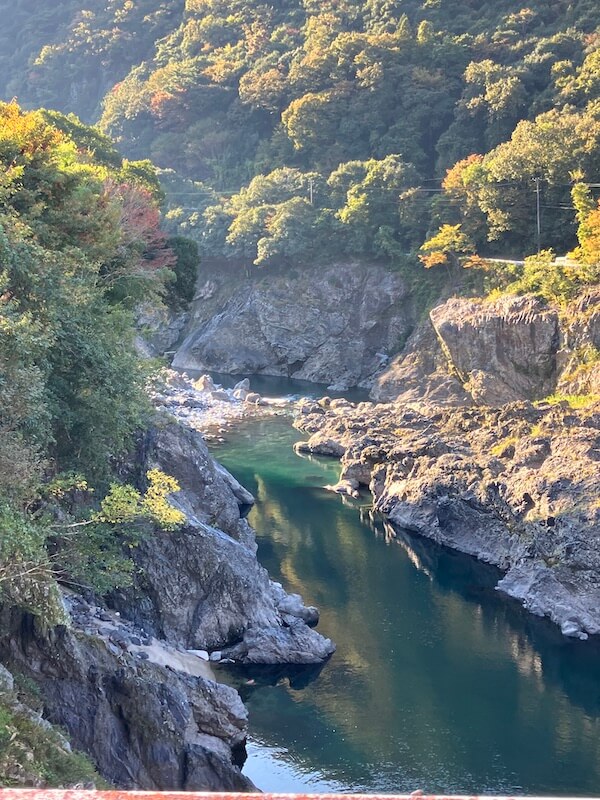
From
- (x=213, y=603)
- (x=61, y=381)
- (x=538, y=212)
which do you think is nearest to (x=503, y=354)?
(x=538, y=212)

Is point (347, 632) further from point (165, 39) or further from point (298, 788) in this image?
point (165, 39)

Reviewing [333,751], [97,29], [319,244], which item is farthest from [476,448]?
[97,29]

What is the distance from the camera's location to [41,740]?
1220cm

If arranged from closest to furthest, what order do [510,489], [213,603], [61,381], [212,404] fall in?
[61,381], [213,603], [510,489], [212,404]

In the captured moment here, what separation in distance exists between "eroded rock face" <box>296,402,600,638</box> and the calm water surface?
73cm

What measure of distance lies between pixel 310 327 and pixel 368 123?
43.0ft

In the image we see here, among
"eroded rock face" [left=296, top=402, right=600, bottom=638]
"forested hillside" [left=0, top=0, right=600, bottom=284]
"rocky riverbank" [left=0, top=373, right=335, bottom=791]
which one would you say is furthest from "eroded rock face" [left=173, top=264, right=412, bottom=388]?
"rocky riverbank" [left=0, top=373, right=335, bottom=791]

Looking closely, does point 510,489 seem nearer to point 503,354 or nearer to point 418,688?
point 418,688

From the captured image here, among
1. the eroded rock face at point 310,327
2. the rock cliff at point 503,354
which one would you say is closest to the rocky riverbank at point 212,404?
the eroded rock face at point 310,327

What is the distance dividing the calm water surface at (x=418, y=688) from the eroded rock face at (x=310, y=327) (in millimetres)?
26515

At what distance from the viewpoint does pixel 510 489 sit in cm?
2855

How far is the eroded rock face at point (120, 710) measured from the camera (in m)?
15.1

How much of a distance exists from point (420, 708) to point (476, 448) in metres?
13.5

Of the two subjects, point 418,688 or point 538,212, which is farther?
point 538,212
